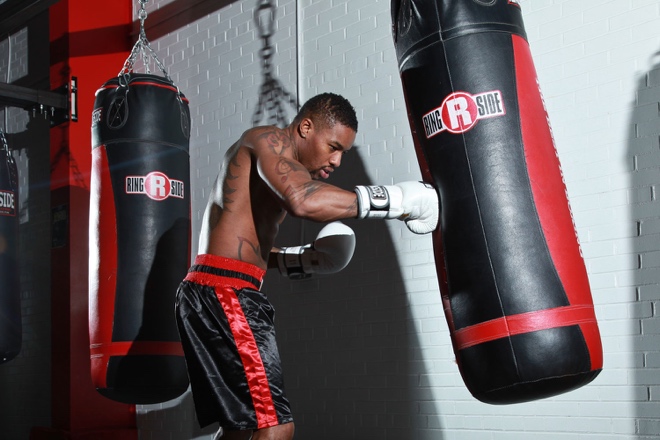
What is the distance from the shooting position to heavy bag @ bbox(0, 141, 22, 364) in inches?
195

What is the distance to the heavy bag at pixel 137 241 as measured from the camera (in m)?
3.87

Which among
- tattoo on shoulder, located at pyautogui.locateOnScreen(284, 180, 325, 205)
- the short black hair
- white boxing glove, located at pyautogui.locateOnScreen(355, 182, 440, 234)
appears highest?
the short black hair

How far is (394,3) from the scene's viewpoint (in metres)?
2.65

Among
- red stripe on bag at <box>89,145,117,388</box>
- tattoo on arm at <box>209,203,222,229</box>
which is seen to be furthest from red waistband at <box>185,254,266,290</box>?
red stripe on bag at <box>89,145,117,388</box>

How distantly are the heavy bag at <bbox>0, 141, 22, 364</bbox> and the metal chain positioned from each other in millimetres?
1756

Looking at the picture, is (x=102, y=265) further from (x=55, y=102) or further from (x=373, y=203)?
(x=55, y=102)

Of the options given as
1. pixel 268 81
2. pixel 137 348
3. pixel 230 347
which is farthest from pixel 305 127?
pixel 268 81

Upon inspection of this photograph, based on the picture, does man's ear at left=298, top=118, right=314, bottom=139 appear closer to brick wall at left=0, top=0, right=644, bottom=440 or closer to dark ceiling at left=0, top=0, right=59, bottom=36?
brick wall at left=0, top=0, right=644, bottom=440

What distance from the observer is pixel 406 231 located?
14.6ft

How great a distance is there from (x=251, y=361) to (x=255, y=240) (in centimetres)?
47

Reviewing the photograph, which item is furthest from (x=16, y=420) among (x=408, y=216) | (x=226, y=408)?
(x=408, y=216)

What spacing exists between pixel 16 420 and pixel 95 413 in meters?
1.61

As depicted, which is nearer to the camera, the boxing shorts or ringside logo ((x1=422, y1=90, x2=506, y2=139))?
ringside logo ((x1=422, y1=90, x2=506, y2=139))

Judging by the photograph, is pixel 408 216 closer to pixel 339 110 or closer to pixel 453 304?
pixel 453 304
